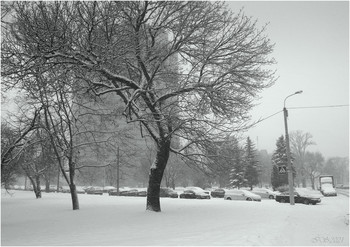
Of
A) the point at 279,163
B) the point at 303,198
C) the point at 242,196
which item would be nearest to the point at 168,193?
the point at 242,196

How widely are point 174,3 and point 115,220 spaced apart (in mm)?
9535

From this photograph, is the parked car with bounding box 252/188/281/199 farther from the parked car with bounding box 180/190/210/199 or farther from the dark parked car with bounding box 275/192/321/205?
the dark parked car with bounding box 275/192/321/205

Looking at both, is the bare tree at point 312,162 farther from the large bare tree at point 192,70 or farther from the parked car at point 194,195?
the large bare tree at point 192,70

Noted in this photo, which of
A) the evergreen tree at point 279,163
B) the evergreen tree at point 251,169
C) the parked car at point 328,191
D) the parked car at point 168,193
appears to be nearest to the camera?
the parked car at point 168,193

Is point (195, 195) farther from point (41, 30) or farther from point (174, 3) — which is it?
point (41, 30)

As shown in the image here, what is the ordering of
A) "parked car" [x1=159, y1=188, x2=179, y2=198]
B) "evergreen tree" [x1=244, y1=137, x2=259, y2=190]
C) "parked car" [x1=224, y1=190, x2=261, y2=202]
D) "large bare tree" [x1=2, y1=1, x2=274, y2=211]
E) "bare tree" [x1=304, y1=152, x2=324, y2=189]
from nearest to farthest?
"large bare tree" [x1=2, y1=1, x2=274, y2=211]
"parked car" [x1=224, y1=190, x2=261, y2=202]
"parked car" [x1=159, y1=188, x2=179, y2=198]
"evergreen tree" [x1=244, y1=137, x2=259, y2=190]
"bare tree" [x1=304, y1=152, x2=324, y2=189]

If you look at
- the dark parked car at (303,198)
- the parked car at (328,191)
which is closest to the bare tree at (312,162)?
the parked car at (328,191)

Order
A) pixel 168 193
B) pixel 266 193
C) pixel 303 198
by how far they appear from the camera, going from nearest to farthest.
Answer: pixel 303 198, pixel 266 193, pixel 168 193

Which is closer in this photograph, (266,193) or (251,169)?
(266,193)

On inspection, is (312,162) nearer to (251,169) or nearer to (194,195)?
(251,169)

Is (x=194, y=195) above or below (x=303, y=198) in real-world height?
below

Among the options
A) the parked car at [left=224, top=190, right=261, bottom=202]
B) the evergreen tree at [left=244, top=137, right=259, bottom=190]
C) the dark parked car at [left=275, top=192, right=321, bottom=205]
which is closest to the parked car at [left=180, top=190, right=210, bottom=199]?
the parked car at [left=224, top=190, right=261, bottom=202]

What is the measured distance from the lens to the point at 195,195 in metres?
36.2

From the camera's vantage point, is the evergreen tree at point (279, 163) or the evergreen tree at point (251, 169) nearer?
the evergreen tree at point (279, 163)
